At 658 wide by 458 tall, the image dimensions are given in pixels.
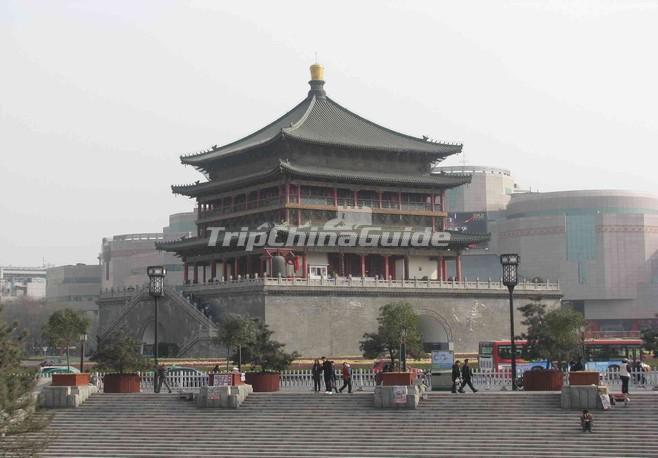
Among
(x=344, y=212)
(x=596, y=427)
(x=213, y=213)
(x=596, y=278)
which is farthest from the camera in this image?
(x=596, y=278)

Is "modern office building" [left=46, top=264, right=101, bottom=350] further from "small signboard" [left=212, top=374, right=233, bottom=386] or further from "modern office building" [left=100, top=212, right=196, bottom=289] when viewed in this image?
"small signboard" [left=212, top=374, right=233, bottom=386]

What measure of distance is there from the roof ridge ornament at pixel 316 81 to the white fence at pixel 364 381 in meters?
39.9

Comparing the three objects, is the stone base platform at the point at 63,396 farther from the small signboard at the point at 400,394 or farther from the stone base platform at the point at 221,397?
the small signboard at the point at 400,394

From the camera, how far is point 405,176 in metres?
79.4

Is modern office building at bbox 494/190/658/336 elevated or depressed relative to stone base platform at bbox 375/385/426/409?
elevated

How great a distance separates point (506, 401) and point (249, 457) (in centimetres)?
847

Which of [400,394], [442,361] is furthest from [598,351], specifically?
[400,394]

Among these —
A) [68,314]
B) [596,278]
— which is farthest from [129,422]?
[596,278]

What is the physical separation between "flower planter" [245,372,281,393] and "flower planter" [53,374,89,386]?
611 centimetres

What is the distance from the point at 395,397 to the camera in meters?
35.6

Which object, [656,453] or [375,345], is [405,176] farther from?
[656,453]

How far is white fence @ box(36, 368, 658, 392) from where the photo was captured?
132 ft

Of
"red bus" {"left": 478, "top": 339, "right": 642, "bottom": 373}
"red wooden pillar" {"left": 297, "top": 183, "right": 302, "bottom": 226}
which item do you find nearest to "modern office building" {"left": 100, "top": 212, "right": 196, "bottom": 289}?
"red wooden pillar" {"left": 297, "top": 183, "right": 302, "bottom": 226}

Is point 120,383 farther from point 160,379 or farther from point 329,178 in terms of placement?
point 329,178
